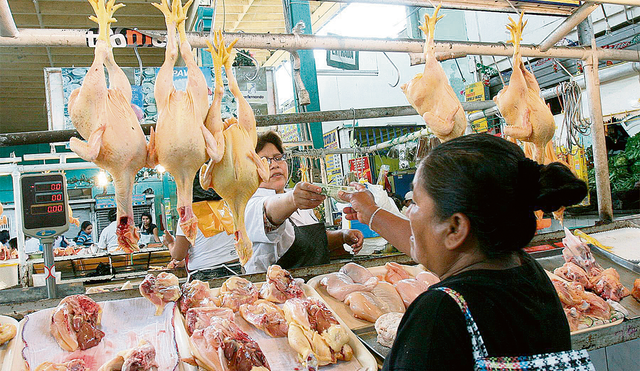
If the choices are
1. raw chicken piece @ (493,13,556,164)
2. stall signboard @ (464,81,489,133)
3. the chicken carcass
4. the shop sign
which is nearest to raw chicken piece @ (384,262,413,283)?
raw chicken piece @ (493,13,556,164)

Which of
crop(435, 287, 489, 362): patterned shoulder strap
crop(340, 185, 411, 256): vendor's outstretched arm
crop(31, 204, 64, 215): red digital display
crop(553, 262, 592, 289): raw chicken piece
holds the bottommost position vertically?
crop(553, 262, 592, 289): raw chicken piece

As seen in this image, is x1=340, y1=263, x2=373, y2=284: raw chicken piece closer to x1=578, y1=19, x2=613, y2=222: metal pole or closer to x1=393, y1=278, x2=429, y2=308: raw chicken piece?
x1=393, y1=278, x2=429, y2=308: raw chicken piece

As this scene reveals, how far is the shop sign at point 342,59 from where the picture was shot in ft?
12.4

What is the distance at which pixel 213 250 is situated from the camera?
11.7ft

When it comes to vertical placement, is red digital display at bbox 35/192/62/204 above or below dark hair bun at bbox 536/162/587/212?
above

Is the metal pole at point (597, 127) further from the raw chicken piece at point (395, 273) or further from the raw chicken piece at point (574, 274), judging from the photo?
the raw chicken piece at point (395, 273)

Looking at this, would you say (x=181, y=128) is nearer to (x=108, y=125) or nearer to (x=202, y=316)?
(x=108, y=125)

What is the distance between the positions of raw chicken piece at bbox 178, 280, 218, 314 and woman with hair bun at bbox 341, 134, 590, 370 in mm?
1315

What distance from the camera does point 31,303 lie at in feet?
7.36

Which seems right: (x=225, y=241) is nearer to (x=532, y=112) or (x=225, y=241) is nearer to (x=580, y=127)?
(x=532, y=112)

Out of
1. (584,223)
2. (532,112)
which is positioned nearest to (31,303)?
(532,112)

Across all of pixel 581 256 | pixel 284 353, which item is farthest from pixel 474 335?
pixel 581 256

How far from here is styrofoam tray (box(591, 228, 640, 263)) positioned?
3.42m

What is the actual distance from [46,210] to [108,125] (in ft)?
3.37
